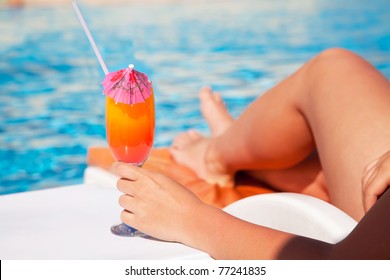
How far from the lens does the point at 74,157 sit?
4.18 m

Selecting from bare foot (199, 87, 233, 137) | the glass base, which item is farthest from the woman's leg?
the glass base

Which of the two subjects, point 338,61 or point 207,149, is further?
point 207,149

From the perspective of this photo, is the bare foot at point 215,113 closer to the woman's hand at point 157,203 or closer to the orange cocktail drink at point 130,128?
the orange cocktail drink at point 130,128

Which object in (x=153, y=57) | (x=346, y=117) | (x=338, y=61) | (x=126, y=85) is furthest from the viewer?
(x=153, y=57)

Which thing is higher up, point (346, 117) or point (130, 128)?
point (346, 117)

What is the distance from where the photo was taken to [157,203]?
1645 millimetres

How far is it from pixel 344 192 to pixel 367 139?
0.16 meters

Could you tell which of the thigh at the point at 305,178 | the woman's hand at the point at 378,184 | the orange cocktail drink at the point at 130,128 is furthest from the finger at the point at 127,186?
the thigh at the point at 305,178

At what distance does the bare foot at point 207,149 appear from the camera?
284 centimetres

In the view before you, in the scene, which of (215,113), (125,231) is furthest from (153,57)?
(125,231)

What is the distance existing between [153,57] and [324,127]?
5.05 m

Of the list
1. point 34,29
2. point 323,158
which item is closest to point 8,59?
point 34,29

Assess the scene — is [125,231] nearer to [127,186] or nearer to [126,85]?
[127,186]

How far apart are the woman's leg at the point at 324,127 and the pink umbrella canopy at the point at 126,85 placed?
63cm
